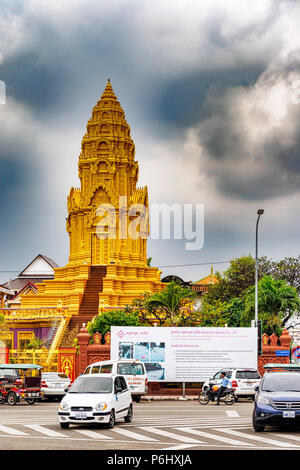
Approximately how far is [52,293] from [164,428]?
4956cm

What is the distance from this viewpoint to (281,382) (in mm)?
21188

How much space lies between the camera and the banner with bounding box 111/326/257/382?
37.6 m

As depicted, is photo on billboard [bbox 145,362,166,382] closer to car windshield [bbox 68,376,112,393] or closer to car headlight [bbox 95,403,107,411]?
car windshield [bbox 68,376,112,393]

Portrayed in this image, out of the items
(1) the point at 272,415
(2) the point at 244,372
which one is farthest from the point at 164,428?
(2) the point at 244,372

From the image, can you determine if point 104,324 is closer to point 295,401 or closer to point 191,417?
point 191,417

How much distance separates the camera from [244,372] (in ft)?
116

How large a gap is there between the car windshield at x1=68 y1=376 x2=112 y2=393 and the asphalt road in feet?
3.07

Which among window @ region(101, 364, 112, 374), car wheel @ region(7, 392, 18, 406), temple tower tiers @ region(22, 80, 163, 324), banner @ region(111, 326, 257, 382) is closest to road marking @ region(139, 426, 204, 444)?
window @ region(101, 364, 112, 374)

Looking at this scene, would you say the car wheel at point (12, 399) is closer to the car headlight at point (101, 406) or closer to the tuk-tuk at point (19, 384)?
Answer: the tuk-tuk at point (19, 384)

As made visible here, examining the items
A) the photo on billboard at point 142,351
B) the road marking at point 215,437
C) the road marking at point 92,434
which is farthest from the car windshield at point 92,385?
the photo on billboard at point 142,351

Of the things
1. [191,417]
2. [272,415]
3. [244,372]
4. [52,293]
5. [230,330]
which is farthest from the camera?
[52,293]

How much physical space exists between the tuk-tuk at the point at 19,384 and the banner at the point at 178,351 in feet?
14.6

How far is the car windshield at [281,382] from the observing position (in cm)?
2081

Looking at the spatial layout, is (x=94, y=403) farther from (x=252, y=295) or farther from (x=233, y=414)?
(x=252, y=295)
